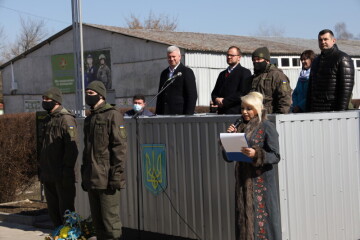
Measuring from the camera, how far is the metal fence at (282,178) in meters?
6.87

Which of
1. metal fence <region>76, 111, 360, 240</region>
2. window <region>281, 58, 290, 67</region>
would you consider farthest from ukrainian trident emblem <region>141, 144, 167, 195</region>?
window <region>281, 58, 290, 67</region>

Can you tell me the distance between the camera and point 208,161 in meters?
7.52

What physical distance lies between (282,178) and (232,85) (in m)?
2.23

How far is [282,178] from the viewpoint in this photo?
6.72 m

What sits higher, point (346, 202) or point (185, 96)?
point (185, 96)

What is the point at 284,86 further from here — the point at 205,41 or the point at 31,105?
the point at 31,105

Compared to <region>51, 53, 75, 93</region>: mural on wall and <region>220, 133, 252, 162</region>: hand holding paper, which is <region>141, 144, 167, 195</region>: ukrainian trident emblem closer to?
<region>220, 133, 252, 162</region>: hand holding paper

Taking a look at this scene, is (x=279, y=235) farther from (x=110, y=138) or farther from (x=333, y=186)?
(x=110, y=138)

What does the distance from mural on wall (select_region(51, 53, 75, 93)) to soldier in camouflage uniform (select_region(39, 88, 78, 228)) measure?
3560 centimetres

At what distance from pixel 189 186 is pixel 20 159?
276 inches

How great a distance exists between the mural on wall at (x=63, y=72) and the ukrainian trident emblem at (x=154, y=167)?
3649 centimetres

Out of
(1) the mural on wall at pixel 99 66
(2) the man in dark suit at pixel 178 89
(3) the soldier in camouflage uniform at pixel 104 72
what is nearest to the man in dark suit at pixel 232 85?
(2) the man in dark suit at pixel 178 89

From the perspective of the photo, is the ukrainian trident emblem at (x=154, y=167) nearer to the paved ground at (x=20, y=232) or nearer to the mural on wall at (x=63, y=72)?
the paved ground at (x=20, y=232)

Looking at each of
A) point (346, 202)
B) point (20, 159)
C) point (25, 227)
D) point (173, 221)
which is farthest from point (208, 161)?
point (20, 159)
